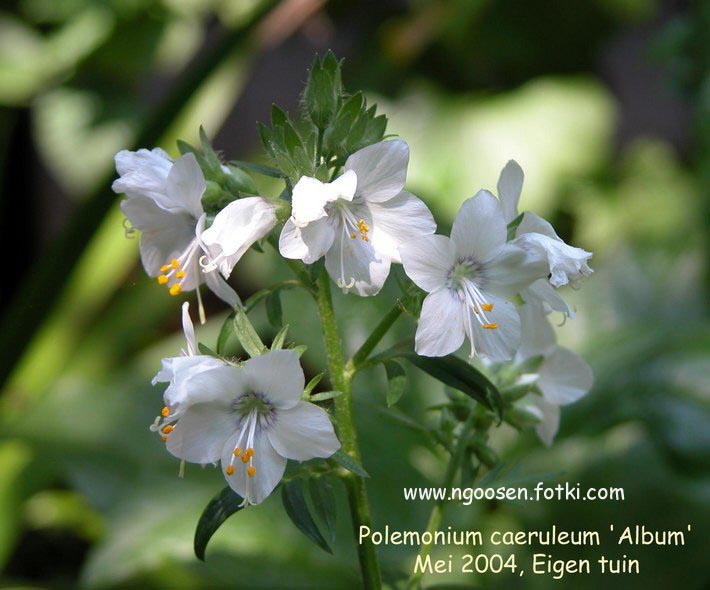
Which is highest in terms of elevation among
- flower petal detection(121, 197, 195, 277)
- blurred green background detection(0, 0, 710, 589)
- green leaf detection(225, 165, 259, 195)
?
blurred green background detection(0, 0, 710, 589)

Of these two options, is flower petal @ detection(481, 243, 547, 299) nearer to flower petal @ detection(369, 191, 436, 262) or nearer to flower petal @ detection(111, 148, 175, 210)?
flower petal @ detection(369, 191, 436, 262)

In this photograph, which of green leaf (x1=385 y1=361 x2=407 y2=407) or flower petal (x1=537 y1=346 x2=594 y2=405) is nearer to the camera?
green leaf (x1=385 y1=361 x2=407 y2=407)

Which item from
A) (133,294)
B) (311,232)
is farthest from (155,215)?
(133,294)

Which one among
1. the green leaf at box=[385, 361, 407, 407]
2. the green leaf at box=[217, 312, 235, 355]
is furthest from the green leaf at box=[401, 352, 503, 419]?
Result: the green leaf at box=[217, 312, 235, 355]

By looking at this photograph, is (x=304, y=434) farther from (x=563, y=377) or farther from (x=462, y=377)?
(x=563, y=377)

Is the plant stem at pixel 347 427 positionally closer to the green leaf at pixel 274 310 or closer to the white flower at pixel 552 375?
the green leaf at pixel 274 310

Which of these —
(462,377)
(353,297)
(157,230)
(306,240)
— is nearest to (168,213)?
(157,230)
